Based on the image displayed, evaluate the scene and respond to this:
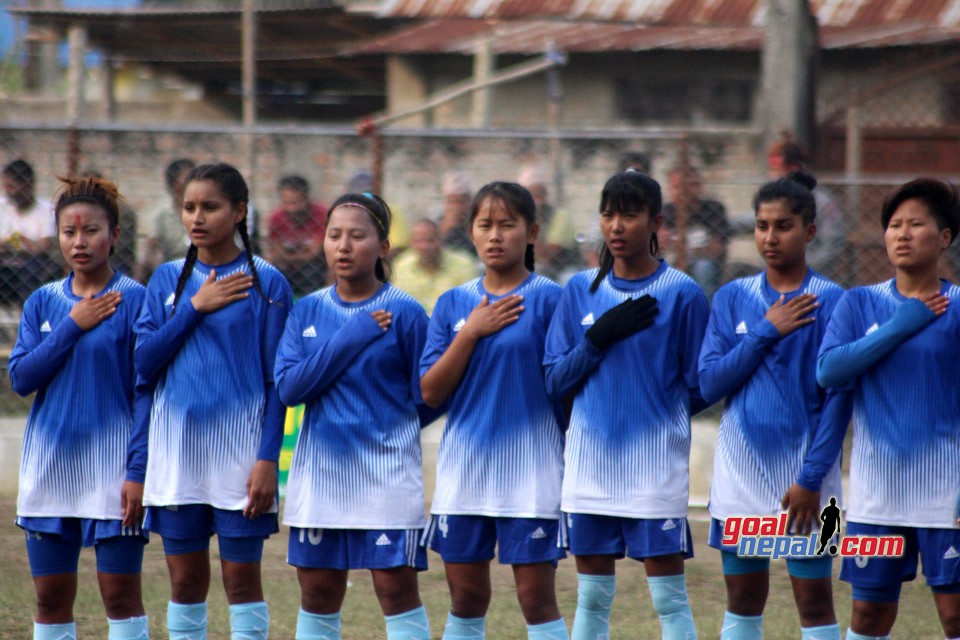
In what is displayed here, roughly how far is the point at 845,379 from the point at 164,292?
8.02 feet

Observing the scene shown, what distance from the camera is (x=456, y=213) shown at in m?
9.09

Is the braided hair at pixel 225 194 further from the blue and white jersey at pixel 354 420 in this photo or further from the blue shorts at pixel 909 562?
the blue shorts at pixel 909 562

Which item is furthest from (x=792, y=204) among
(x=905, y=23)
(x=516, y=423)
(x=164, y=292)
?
(x=905, y=23)

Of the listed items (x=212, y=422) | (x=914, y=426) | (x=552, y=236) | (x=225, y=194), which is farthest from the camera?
(x=552, y=236)

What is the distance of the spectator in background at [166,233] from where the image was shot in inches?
359

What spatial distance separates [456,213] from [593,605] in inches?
177

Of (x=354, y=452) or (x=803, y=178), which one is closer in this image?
(x=354, y=452)

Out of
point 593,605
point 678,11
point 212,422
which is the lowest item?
point 593,605

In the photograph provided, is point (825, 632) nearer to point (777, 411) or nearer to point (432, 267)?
point (777, 411)

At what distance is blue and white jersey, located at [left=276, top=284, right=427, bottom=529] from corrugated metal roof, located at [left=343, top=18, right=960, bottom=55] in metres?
10.8

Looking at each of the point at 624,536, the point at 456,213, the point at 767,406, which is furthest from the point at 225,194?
the point at 456,213

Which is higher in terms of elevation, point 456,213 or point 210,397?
point 456,213

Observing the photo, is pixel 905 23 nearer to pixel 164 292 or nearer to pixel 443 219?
pixel 443 219

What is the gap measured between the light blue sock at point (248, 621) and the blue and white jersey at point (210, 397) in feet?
1.17
